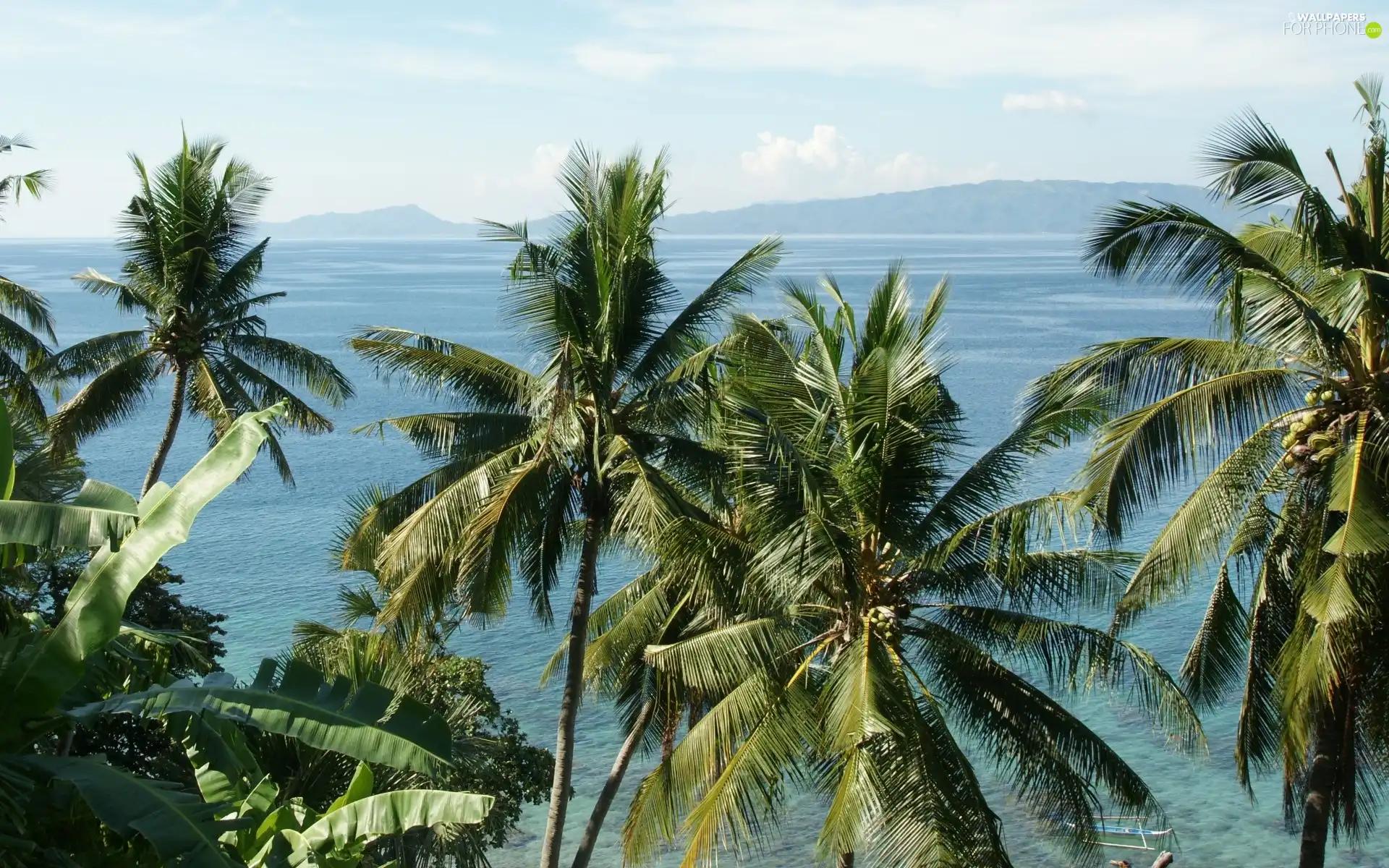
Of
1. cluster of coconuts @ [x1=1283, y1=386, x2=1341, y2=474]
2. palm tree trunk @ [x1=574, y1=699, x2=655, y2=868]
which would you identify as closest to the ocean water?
cluster of coconuts @ [x1=1283, y1=386, x2=1341, y2=474]

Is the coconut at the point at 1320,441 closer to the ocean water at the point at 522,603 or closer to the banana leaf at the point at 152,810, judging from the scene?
the ocean water at the point at 522,603

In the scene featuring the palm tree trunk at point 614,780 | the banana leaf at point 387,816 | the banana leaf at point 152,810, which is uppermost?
the banana leaf at point 152,810

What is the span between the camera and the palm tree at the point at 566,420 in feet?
42.3

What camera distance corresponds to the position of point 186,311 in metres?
20.4

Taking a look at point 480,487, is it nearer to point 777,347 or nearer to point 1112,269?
point 777,347

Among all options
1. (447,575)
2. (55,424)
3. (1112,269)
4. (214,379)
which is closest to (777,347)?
(1112,269)

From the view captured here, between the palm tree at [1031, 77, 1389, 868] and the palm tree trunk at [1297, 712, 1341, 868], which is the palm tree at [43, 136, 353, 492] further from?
the palm tree trunk at [1297, 712, 1341, 868]

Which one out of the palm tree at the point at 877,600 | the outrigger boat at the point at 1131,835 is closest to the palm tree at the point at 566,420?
the palm tree at the point at 877,600

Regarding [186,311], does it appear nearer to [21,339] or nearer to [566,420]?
[21,339]

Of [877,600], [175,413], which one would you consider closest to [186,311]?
[175,413]

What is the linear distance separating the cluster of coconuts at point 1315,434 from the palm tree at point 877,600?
68.5 inches

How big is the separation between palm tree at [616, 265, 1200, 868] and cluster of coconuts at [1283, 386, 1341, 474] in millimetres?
1741

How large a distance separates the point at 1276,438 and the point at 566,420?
6883 mm

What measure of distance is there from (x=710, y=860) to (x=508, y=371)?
5820 millimetres
